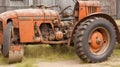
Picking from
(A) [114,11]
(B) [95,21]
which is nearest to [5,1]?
(A) [114,11]

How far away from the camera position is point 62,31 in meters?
9.65

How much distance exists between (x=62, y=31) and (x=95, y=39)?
93 cm

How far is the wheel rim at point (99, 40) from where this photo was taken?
→ 9.20 meters

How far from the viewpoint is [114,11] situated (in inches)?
751

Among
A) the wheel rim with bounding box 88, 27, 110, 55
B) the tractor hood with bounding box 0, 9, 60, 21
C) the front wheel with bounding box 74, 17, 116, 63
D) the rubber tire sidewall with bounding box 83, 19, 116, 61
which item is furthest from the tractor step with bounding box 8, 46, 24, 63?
the wheel rim with bounding box 88, 27, 110, 55

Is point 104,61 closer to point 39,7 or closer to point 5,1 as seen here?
point 39,7

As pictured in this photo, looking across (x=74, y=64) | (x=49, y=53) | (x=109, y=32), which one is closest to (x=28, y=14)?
(x=49, y=53)

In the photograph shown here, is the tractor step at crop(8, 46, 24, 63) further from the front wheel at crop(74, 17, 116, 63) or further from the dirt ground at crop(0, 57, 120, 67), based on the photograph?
the front wheel at crop(74, 17, 116, 63)

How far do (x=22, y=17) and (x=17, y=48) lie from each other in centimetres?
85

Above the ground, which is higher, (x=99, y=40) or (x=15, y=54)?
(x=99, y=40)

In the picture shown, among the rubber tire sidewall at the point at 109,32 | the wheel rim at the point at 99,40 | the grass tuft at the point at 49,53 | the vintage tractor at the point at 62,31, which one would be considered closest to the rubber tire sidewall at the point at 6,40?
the vintage tractor at the point at 62,31

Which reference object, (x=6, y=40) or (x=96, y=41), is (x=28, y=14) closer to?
(x=6, y=40)

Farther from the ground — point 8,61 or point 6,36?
point 6,36

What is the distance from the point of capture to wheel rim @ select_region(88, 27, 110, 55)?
9.20m
